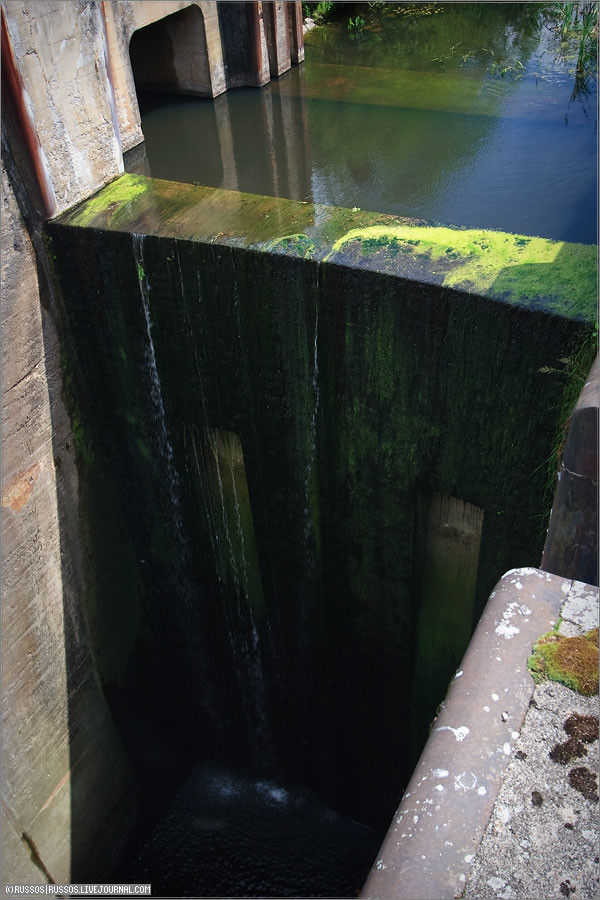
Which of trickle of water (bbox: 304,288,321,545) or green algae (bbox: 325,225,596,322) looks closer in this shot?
green algae (bbox: 325,225,596,322)

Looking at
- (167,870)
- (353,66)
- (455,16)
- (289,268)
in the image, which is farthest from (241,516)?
(455,16)

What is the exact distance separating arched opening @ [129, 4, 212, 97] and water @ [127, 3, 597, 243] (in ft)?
0.82

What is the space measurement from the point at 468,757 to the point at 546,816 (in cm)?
18

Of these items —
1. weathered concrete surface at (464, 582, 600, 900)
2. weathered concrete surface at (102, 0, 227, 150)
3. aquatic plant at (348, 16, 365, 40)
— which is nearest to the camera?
weathered concrete surface at (464, 582, 600, 900)

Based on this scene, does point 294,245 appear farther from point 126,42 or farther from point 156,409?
point 126,42

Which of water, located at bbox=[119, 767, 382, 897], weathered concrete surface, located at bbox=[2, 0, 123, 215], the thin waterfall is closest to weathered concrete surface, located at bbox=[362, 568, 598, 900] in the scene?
the thin waterfall

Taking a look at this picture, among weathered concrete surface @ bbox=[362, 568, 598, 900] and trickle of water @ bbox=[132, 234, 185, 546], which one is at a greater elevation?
weathered concrete surface @ bbox=[362, 568, 598, 900]

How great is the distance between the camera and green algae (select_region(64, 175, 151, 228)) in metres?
4.25

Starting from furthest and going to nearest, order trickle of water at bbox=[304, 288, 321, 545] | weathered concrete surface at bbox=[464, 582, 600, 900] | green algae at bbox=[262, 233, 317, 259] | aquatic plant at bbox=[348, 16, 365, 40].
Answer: aquatic plant at bbox=[348, 16, 365, 40] → trickle of water at bbox=[304, 288, 321, 545] → green algae at bbox=[262, 233, 317, 259] → weathered concrete surface at bbox=[464, 582, 600, 900]

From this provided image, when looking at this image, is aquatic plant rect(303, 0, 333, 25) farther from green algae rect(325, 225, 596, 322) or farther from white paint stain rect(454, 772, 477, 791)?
white paint stain rect(454, 772, 477, 791)

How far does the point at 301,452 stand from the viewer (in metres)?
4.38

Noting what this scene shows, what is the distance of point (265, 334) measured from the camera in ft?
13.3

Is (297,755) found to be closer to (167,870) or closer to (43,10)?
(167,870)

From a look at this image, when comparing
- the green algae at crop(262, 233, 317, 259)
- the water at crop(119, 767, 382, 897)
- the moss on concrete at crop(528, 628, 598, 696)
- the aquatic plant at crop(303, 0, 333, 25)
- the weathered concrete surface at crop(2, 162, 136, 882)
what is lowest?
the water at crop(119, 767, 382, 897)
